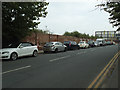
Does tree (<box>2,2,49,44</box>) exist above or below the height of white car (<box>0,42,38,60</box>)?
above

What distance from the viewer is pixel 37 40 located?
2502 cm

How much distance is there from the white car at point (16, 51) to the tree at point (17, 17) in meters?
2.78

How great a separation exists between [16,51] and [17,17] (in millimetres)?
5195

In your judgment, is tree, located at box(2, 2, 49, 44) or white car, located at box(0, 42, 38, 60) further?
tree, located at box(2, 2, 49, 44)

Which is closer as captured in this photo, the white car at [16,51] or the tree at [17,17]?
the white car at [16,51]

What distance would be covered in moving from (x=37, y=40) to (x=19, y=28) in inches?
342

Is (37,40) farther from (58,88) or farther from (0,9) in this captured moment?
(58,88)

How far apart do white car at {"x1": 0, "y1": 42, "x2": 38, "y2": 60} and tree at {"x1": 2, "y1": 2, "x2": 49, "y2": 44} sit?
2.78 metres

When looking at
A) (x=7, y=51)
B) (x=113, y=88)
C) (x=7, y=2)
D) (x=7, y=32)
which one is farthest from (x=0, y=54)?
(x=113, y=88)

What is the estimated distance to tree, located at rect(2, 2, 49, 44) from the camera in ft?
49.6

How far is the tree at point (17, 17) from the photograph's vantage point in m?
15.1

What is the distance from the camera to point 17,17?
53.0 feet

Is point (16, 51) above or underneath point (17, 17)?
underneath

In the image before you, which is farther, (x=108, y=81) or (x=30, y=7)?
(x=30, y=7)
